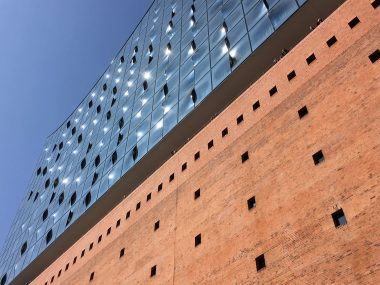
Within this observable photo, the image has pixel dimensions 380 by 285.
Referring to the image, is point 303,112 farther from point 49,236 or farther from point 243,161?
point 49,236

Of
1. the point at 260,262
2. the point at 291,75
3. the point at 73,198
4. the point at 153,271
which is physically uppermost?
the point at 73,198

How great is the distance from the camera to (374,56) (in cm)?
1113

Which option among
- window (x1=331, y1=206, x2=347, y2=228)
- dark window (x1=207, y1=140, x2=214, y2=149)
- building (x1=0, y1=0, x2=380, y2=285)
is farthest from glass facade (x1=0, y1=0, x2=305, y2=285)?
window (x1=331, y1=206, x2=347, y2=228)

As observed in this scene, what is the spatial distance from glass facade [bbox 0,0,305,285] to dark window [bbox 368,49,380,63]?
18.8ft

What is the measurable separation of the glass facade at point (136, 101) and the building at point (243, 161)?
113mm

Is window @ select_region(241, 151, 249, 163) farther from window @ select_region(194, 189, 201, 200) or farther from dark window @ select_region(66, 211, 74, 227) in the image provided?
dark window @ select_region(66, 211, 74, 227)

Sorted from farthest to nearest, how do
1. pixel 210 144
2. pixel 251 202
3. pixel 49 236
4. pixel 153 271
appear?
pixel 49 236 < pixel 210 144 < pixel 153 271 < pixel 251 202

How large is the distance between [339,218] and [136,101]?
1744 cm

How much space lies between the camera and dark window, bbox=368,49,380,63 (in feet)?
36.3

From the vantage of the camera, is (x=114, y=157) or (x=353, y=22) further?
(x=114, y=157)

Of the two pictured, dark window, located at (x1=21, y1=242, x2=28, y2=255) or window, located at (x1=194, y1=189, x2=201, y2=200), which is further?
dark window, located at (x1=21, y1=242, x2=28, y2=255)

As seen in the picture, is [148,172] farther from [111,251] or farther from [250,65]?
[250,65]

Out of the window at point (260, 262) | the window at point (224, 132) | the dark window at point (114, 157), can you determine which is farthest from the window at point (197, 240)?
the dark window at point (114, 157)

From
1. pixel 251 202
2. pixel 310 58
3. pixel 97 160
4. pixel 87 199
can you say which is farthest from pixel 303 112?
pixel 97 160
